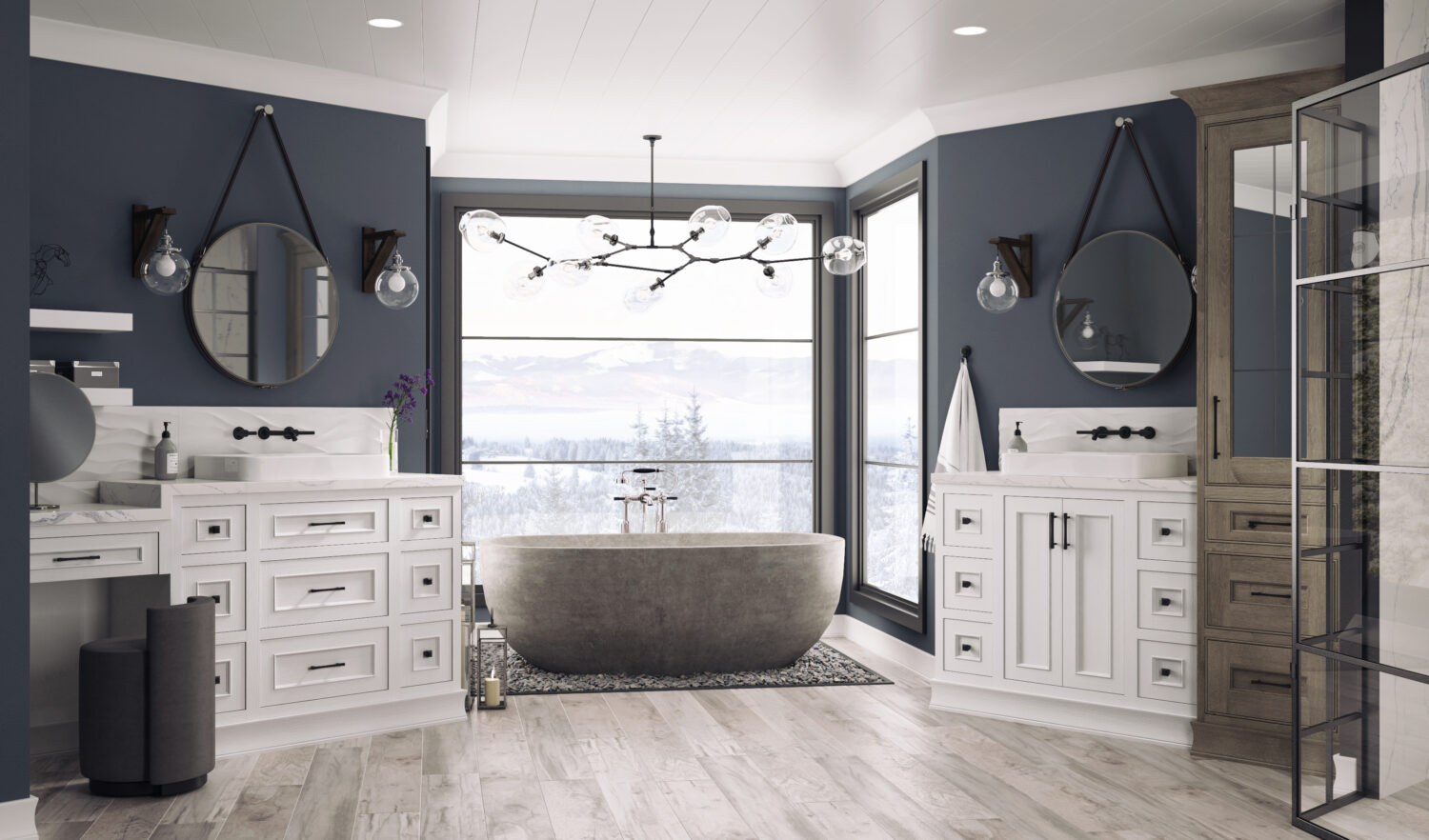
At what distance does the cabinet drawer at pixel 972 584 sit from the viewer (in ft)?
15.1

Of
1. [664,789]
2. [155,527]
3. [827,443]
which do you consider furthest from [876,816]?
[827,443]

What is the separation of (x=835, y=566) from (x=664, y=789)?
1985 mm

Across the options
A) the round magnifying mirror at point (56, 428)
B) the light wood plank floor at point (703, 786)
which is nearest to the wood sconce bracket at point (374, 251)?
the round magnifying mirror at point (56, 428)

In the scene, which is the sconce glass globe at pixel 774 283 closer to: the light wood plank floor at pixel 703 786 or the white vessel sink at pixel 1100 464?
the white vessel sink at pixel 1100 464

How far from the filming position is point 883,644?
5988mm

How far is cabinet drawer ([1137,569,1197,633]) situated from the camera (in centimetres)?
417

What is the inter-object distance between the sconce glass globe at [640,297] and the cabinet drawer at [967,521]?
159 cm

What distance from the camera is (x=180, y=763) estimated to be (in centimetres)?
359

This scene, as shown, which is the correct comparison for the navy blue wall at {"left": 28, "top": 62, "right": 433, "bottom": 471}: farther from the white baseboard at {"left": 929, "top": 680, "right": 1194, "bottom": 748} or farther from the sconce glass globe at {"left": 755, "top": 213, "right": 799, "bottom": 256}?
the white baseboard at {"left": 929, "top": 680, "right": 1194, "bottom": 748}

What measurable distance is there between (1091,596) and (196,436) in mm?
3440

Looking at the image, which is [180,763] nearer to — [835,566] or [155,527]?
[155,527]

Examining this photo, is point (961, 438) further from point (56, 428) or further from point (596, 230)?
point (56, 428)

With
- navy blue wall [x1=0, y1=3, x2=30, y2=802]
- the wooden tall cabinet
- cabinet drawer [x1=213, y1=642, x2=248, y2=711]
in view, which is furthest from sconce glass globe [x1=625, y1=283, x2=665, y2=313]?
navy blue wall [x1=0, y1=3, x2=30, y2=802]

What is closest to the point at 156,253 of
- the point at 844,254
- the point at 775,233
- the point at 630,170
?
the point at 775,233
